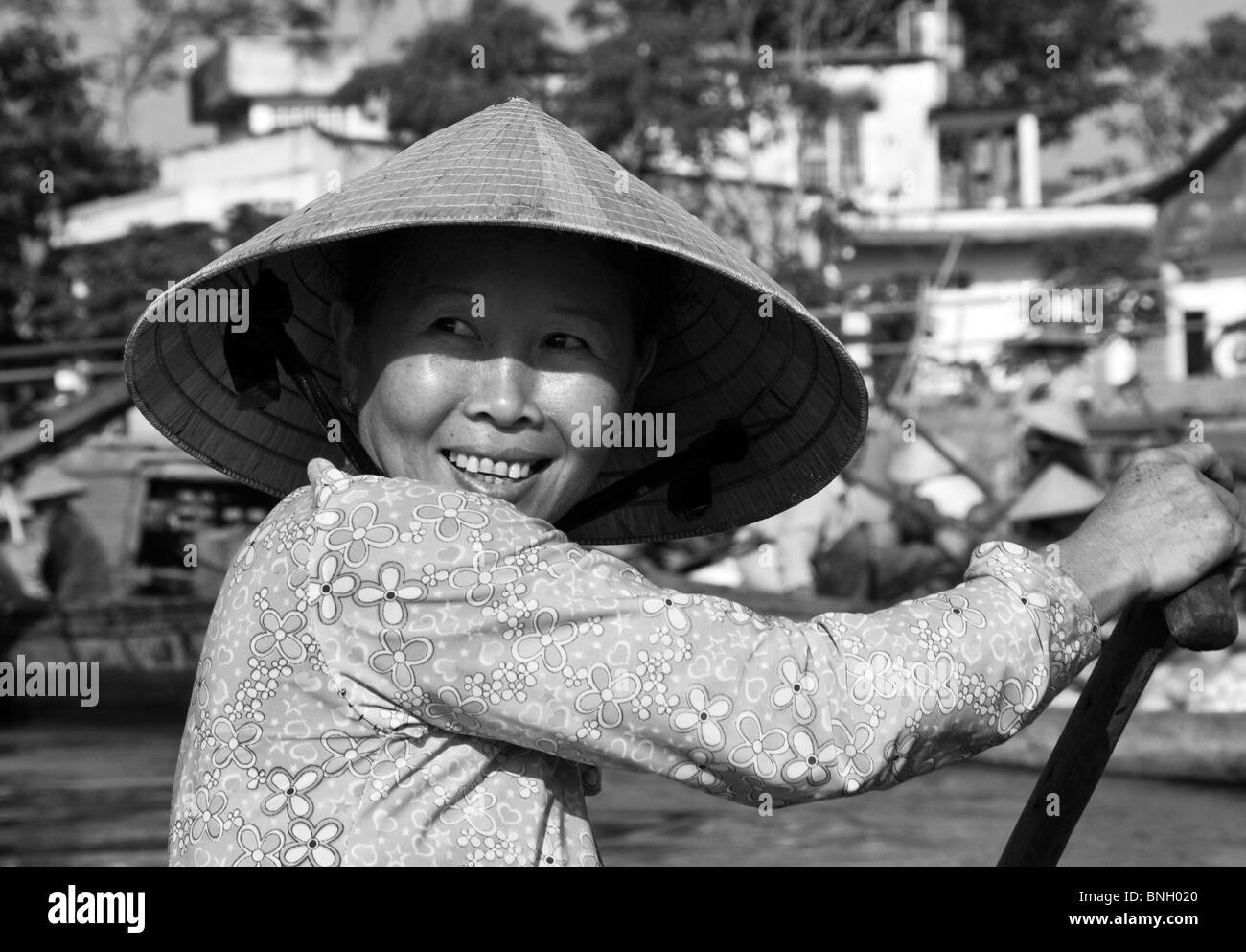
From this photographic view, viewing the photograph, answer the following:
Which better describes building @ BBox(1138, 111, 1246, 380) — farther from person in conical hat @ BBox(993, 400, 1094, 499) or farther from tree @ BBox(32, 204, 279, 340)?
person in conical hat @ BBox(993, 400, 1094, 499)

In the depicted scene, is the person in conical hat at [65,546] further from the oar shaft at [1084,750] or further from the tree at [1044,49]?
the tree at [1044,49]

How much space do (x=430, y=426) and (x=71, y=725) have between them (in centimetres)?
976

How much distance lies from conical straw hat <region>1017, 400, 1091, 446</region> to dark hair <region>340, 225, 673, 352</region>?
8.36m

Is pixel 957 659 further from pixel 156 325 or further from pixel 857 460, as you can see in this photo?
pixel 857 460

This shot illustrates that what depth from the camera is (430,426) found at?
1.56 m

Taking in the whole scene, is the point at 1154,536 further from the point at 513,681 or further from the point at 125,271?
the point at 125,271

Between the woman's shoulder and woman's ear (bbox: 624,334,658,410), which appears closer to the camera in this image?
the woman's shoulder

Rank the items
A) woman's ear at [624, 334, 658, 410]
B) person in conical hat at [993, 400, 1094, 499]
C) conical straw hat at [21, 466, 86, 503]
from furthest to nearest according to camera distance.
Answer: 1. conical straw hat at [21, 466, 86, 503]
2. person in conical hat at [993, 400, 1094, 499]
3. woman's ear at [624, 334, 658, 410]

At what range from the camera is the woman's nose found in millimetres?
1530

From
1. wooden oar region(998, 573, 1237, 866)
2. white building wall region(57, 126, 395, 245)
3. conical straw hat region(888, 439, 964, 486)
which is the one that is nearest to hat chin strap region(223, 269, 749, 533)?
wooden oar region(998, 573, 1237, 866)

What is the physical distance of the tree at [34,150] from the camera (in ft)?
70.7

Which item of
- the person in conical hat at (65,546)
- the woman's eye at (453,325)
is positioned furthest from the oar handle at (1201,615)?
the person in conical hat at (65,546)

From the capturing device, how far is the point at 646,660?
1348 millimetres
